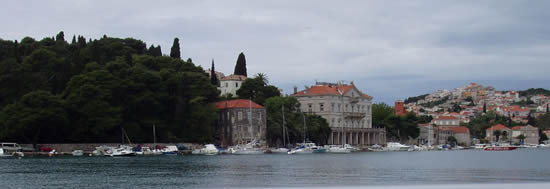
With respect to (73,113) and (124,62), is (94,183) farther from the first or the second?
(124,62)

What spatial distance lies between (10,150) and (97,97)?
920cm

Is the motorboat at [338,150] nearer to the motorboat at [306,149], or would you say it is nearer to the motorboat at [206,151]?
the motorboat at [306,149]

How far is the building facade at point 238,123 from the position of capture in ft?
269

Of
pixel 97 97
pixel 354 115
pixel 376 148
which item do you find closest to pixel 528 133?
pixel 376 148

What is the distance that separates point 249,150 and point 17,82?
25.2 meters

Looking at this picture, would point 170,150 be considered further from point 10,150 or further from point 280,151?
point 280,151

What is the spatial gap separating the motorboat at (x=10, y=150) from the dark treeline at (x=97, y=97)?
1073mm

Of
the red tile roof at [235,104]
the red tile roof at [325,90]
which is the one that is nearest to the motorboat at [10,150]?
the red tile roof at [235,104]

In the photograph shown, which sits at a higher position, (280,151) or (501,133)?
(501,133)

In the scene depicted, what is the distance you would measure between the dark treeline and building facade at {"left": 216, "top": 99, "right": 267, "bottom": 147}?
2.69 metres

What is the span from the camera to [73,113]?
2596 inches

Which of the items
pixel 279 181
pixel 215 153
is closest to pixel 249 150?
pixel 215 153

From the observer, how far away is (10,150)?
61.2m

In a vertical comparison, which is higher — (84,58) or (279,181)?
(84,58)
